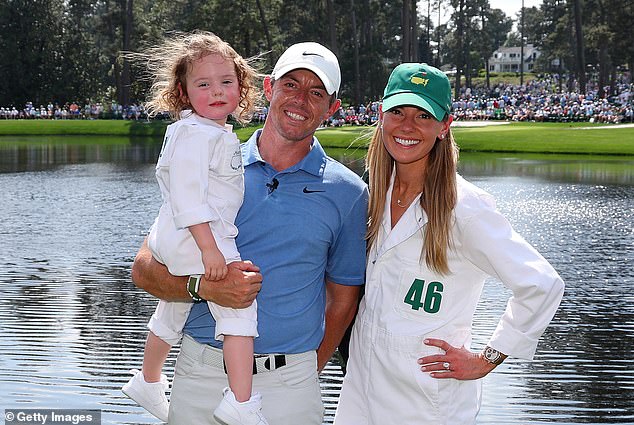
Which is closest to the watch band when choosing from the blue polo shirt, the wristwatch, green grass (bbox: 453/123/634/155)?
the blue polo shirt

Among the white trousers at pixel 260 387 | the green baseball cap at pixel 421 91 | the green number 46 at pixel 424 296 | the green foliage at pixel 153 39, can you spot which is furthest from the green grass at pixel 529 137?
the green number 46 at pixel 424 296

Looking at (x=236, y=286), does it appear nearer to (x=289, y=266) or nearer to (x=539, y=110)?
(x=289, y=266)

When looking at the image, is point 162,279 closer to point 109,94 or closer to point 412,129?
point 412,129

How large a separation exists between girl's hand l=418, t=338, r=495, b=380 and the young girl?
Result: 2.16 feet

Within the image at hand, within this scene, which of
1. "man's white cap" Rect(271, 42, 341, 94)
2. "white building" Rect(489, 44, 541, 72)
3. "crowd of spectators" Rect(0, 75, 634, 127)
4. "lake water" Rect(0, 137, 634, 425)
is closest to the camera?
"man's white cap" Rect(271, 42, 341, 94)

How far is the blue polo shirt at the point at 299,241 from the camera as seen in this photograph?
395cm

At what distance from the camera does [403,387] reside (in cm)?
395

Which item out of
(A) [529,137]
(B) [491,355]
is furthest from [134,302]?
(A) [529,137]

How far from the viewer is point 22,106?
232ft

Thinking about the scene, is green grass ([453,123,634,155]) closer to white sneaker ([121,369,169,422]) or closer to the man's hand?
white sneaker ([121,369,169,422])

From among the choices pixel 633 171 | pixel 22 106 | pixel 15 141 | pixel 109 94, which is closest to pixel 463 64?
pixel 109 94

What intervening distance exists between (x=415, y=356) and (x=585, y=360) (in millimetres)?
6559

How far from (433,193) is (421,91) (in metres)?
0.41

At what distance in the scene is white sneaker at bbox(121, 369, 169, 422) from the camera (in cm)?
453
